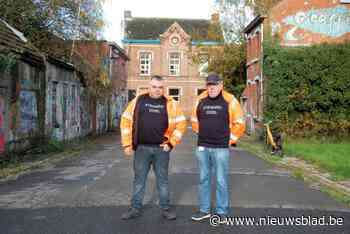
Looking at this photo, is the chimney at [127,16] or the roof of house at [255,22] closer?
the roof of house at [255,22]

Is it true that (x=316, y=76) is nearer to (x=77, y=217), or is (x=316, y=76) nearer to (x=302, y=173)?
(x=302, y=173)

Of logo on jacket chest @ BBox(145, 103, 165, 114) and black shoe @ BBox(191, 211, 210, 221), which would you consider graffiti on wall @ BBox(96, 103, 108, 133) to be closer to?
logo on jacket chest @ BBox(145, 103, 165, 114)

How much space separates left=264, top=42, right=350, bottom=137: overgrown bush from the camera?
73.9 feet

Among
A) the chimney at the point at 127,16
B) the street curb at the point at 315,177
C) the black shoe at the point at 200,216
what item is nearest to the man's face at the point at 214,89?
the black shoe at the point at 200,216

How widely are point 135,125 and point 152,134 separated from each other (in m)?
0.27

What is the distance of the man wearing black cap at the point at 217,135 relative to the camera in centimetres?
660

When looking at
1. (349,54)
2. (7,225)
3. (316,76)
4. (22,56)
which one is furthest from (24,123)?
(349,54)

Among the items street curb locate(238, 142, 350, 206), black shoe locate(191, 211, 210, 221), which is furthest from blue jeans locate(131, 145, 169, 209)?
street curb locate(238, 142, 350, 206)

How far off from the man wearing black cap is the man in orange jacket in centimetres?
40

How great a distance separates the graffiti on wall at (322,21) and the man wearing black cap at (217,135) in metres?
18.8

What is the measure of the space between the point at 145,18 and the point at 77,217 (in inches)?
2092

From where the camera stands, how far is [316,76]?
22.5 m

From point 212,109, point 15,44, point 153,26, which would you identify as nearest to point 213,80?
point 212,109

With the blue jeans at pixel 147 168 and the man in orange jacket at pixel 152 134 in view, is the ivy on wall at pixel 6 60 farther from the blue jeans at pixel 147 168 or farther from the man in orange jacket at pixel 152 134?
the blue jeans at pixel 147 168
